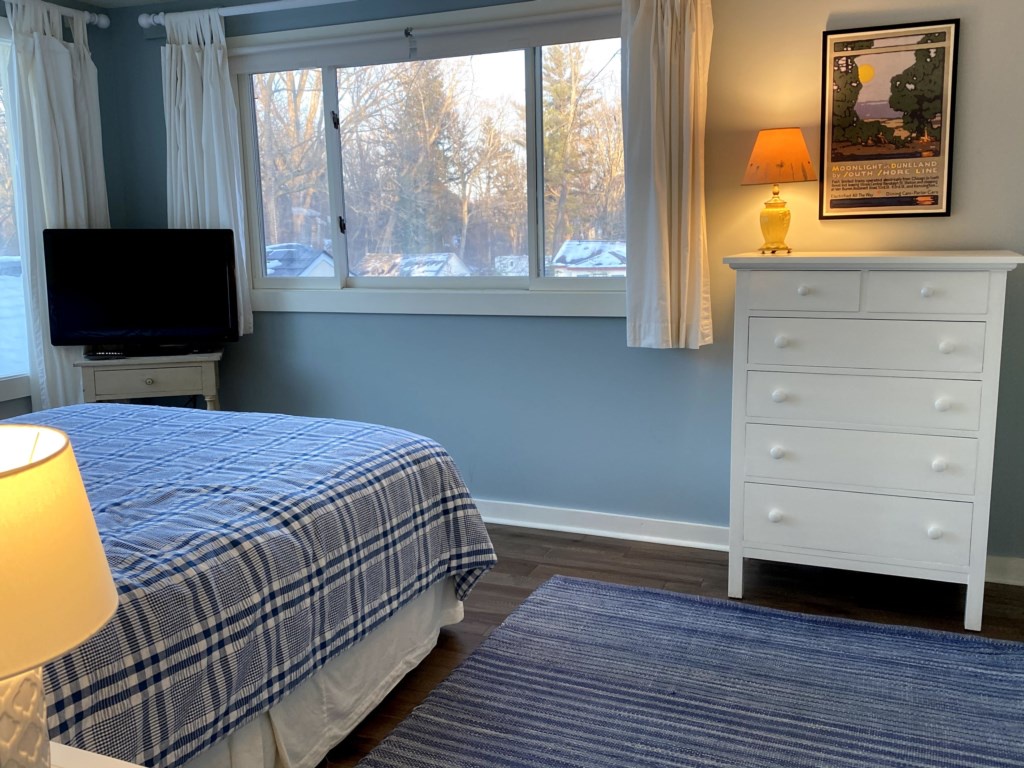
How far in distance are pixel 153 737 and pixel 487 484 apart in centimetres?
241

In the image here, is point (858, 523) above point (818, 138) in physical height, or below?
below

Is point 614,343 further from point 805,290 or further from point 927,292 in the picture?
point 927,292

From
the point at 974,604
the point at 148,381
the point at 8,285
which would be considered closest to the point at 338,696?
the point at 974,604

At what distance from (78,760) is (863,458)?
2.42m

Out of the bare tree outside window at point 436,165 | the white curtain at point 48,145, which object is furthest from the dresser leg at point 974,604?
the white curtain at point 48,145

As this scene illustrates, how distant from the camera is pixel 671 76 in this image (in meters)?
3.21

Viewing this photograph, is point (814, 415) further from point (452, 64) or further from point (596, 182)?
point (452, 64)

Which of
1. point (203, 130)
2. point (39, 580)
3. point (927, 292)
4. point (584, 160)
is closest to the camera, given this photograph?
point (39, 580)

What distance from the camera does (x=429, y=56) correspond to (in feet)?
12.2

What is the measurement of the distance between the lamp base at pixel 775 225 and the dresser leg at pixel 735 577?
3.54ft

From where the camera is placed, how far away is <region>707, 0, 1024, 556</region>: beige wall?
2941 mm

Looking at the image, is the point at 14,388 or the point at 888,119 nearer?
the point at 888,119

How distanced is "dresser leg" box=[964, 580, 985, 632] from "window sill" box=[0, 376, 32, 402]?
3844mm

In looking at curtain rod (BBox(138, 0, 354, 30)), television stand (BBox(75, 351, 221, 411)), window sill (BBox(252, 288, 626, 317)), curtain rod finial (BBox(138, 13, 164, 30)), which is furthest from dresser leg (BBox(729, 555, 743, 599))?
curtain rod finial (BBox(138, 13, 164, 30))
